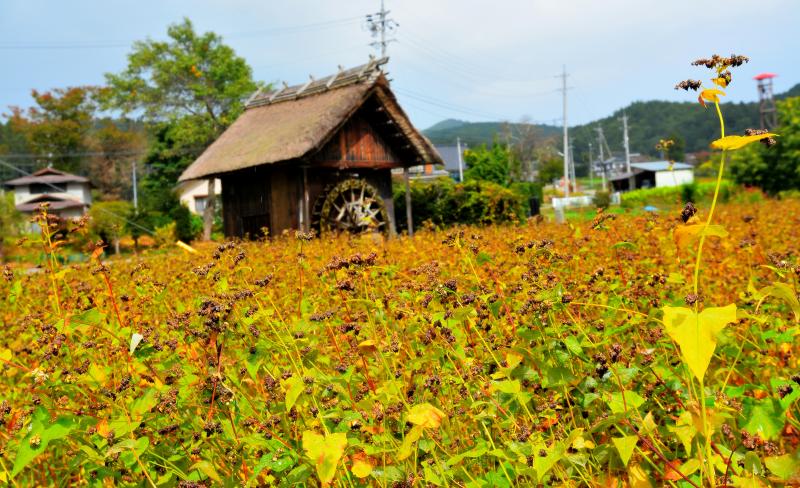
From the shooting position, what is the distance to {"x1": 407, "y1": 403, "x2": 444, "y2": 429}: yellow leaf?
4.66ft

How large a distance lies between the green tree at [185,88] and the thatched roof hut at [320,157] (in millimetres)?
19360

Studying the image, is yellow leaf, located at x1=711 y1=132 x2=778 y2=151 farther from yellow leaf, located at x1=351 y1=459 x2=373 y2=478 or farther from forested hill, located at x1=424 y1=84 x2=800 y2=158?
forested hill, located at x1=424 y1=84 x2=800 y2=158

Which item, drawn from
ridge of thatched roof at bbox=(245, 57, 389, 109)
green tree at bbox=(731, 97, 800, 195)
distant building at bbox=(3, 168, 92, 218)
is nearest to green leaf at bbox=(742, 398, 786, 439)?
ridge of thatched roof at bbox=(245, 57, 389, 109)

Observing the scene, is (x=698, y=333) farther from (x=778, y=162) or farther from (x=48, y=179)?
(x=48, y=179)

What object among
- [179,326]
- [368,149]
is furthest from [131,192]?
[179,326]

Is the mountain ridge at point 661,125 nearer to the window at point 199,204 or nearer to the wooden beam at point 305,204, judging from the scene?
the window at point 199,204

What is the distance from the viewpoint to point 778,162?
29.3m

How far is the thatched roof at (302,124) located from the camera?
1583cm

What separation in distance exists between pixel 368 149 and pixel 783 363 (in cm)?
1584

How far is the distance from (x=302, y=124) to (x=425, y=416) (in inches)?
626

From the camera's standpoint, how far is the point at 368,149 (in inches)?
703

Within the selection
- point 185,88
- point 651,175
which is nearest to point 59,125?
point 185,88

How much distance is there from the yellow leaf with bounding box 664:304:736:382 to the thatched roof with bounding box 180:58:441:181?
14427 millimetres

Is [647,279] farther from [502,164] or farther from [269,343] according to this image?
[502,164]
